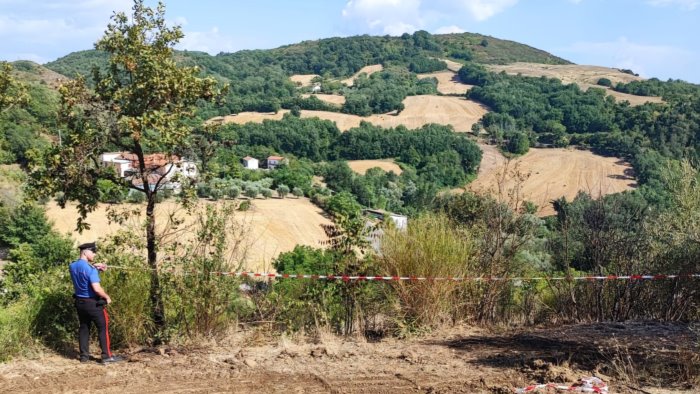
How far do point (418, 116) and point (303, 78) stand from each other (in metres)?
63.8

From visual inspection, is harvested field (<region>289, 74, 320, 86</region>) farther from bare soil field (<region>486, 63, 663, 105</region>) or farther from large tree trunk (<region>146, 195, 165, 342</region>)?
large tree trunk (<region>146, 195, 165, 342</region>)

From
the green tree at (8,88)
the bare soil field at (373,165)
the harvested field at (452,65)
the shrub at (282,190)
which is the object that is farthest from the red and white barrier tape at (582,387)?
the harvested field at (452,65)

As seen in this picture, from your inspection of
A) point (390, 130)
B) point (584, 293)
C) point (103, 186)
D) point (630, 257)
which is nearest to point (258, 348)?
point (103, 186)

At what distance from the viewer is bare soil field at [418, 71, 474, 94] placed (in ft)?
464

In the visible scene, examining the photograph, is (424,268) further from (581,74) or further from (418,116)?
(581,74)

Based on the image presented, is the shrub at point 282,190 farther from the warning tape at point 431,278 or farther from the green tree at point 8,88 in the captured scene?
the warning tape at point 431,278

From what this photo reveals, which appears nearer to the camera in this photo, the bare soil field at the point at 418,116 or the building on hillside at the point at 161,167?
the building on hillside at the point at 161,167

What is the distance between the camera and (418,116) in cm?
11406

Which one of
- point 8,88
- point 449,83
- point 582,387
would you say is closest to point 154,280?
point 582,387

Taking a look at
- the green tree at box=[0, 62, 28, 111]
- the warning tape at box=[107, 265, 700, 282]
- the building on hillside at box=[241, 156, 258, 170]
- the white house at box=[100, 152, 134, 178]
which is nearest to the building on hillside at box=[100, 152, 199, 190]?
the white house at box=[100, 152, 134, 178]

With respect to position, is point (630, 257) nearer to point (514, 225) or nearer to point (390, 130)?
point (514, 225)

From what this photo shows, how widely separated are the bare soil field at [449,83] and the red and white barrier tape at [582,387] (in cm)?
13720

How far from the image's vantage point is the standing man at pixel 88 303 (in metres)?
6.39

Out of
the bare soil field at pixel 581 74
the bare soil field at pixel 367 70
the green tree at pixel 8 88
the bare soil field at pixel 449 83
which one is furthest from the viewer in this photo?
the bare soil field at pixel 367 70
